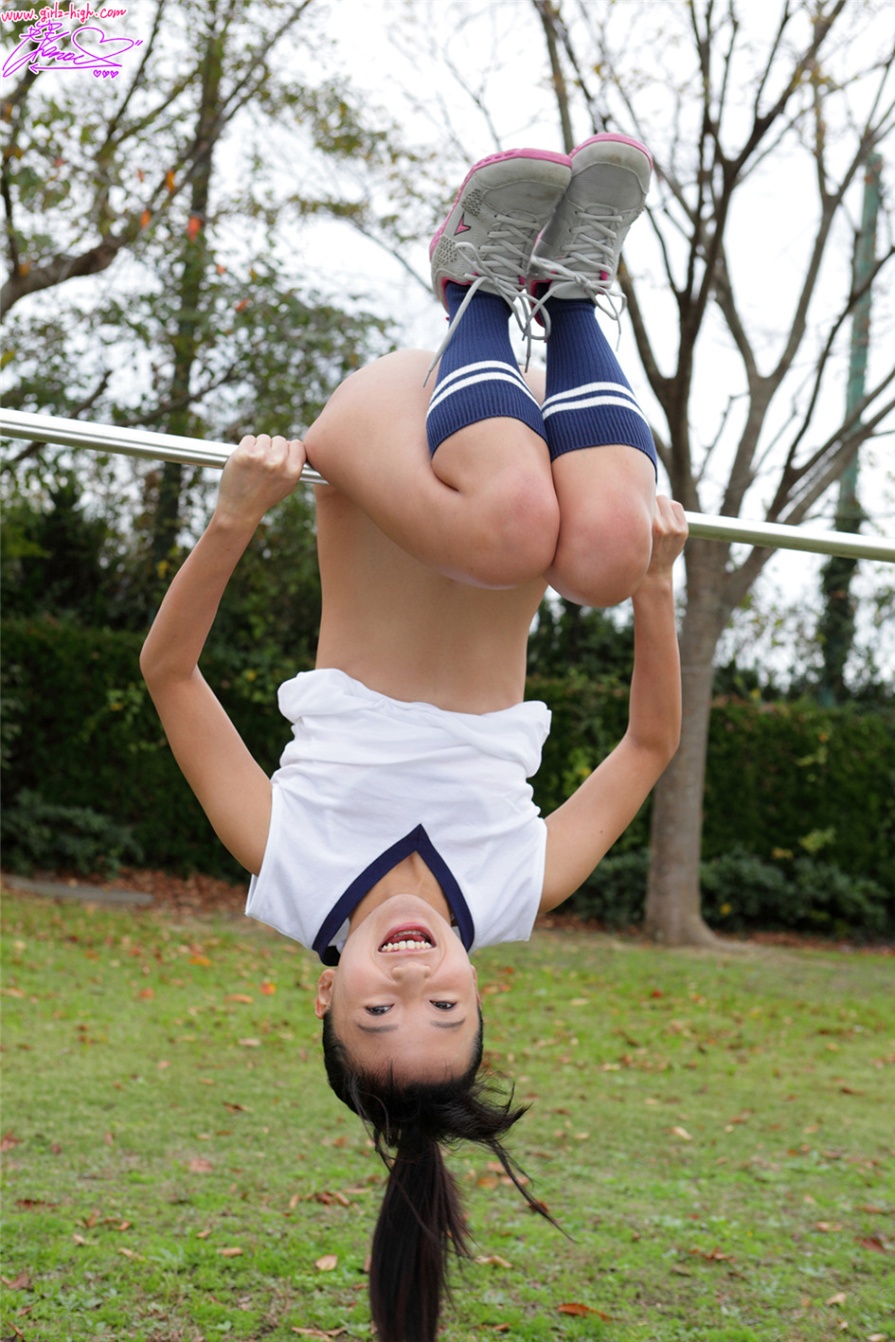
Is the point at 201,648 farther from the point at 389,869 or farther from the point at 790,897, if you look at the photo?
the point at 790,897

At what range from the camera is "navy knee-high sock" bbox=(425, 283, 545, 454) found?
187 cm

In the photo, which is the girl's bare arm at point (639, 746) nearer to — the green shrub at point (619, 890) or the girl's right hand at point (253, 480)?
the girl's right hand at point (253, 480)

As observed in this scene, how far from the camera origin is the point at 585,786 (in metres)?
2.28

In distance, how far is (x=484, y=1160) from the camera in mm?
3896

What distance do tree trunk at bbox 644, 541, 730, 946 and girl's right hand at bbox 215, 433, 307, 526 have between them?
564cm

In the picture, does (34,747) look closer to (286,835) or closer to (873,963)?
(873,963)

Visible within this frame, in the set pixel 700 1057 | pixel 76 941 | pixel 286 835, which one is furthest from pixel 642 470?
pixel 76 941

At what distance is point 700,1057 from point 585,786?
336cm

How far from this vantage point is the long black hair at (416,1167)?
75.7 inches

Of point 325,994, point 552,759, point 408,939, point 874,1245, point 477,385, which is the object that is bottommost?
point 874,1245

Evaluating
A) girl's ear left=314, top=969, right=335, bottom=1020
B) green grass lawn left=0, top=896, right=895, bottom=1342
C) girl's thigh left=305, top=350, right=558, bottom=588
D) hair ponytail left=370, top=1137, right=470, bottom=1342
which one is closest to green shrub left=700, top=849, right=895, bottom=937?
green grass lawn left=0, top=896, right=895, bottom=1342

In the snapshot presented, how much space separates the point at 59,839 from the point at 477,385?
6720 millimetres
